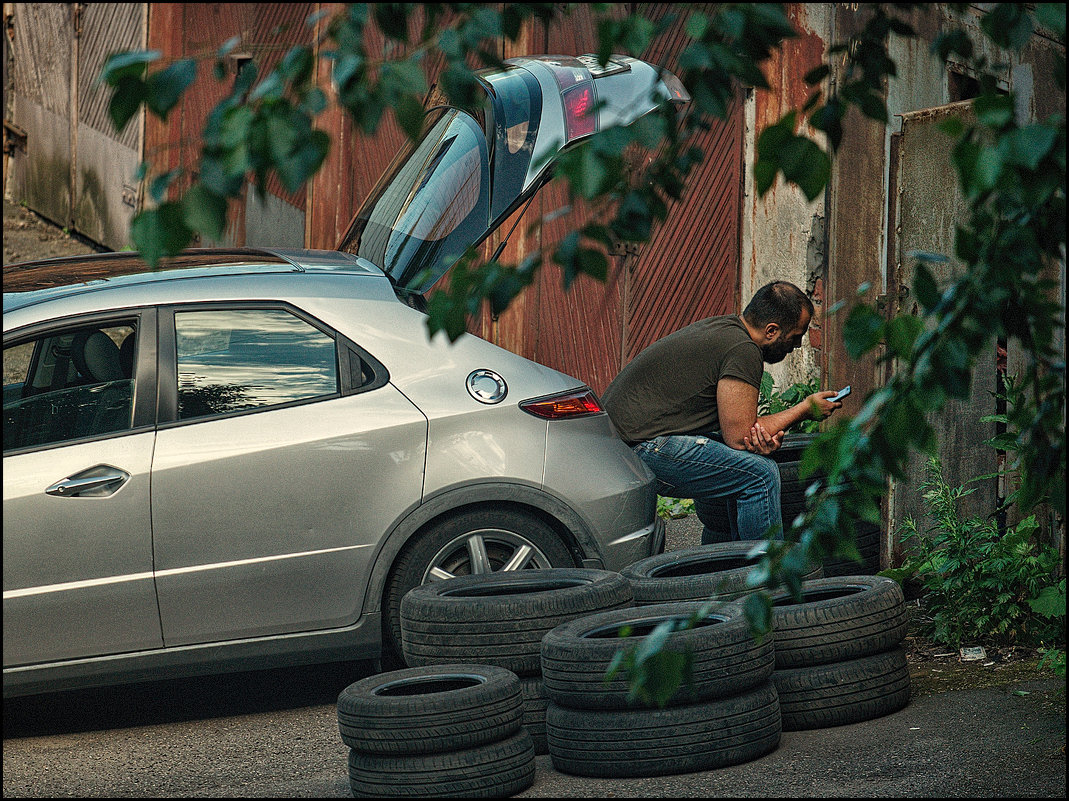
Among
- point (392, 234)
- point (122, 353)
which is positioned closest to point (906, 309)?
point (392, 234)

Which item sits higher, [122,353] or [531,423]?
[122,353]

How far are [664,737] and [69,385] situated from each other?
265cm

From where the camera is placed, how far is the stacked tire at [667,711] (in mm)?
3973

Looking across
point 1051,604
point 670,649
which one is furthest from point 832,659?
point 1051,604

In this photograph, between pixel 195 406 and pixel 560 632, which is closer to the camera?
pixel 560 632

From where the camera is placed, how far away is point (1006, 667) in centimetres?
513

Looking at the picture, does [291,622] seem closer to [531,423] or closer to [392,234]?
[531,423]

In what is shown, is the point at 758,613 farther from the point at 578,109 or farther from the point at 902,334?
the point at 578,109

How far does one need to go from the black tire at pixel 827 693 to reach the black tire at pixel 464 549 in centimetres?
112

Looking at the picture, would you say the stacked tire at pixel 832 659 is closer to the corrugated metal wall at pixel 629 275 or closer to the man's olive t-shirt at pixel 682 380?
the man's olive t-shirt at pixel 682 380

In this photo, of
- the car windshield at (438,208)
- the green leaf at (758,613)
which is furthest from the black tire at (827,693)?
the car windshield at (438,208)

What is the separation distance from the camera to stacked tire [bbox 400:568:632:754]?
4.38m

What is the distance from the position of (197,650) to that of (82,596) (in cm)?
47

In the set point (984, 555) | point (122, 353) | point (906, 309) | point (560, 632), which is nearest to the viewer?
point (560, 632)
